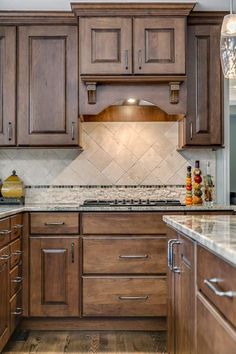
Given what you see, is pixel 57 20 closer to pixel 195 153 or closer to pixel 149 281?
pixel 195 153

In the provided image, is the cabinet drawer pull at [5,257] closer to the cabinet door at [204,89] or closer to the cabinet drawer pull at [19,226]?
the cabinet drawer pull at [19,226]

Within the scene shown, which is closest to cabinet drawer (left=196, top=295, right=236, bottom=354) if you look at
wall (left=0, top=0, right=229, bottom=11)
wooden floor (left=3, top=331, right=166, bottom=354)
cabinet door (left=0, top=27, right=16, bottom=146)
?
wooden floor (left=3, top=331, right=166, bottom=354)

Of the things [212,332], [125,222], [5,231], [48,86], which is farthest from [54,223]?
[212,332]

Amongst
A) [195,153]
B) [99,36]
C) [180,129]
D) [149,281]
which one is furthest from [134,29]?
[149,281]

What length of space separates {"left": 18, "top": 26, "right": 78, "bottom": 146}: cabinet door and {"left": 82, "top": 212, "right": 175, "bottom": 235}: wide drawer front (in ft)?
Result: 2.18

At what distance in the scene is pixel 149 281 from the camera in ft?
10.5

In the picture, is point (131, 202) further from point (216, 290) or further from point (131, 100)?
point (216, 290)

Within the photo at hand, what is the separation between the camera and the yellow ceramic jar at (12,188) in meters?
3.64

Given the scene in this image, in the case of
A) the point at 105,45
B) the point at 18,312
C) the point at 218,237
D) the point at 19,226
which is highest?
the point at 105,45

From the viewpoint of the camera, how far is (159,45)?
343cm

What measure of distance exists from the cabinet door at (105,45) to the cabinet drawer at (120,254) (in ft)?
4.24

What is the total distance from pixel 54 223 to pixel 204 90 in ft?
5.13

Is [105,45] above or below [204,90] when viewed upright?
above

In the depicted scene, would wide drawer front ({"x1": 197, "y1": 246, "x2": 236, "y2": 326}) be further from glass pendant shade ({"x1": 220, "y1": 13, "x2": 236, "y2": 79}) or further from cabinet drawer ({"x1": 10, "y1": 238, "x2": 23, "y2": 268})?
cabinet drawer ({"x1": 10, "y1": 238, "x2": 23, "y2": 268})
